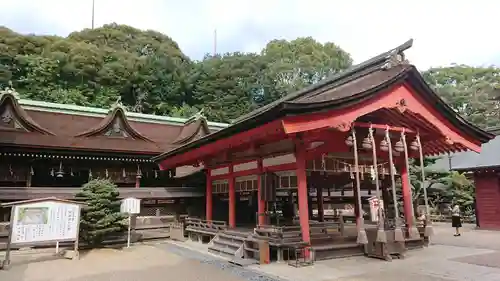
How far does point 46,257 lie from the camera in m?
12.3

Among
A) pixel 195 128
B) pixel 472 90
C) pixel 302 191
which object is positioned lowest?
pixel 302 191

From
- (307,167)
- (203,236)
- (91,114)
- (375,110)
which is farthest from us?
(91,114)

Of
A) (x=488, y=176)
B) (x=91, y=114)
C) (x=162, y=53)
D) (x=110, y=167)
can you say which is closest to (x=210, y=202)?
(x=110, y=167)

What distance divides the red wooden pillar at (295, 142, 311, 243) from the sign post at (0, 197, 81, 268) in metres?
7.93

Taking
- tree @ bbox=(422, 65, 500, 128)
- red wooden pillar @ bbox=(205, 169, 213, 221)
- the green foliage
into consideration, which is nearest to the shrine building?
red wooden pillar @ bbox=(205, 169, 213, 221)

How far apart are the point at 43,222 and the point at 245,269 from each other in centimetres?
715

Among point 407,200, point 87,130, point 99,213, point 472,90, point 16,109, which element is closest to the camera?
point 407,200

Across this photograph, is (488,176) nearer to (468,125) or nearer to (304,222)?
(468,125)

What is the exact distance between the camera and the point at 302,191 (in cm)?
1034

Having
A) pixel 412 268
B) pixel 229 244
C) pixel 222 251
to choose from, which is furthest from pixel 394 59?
pixel 222 251

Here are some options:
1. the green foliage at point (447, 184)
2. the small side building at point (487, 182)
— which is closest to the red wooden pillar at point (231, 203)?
the small side building at point (487, 182)

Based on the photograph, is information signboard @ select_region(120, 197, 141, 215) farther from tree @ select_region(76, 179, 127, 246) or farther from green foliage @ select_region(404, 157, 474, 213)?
green foliage @ select_region(404, 157, 474, 213)

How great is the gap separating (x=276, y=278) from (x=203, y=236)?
7813 millimetres

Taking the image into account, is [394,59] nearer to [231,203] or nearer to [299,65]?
[231,203]
